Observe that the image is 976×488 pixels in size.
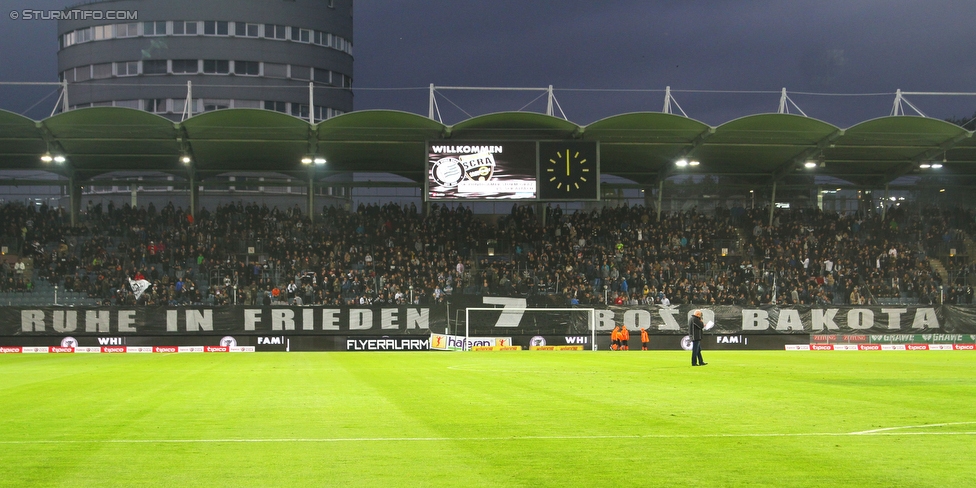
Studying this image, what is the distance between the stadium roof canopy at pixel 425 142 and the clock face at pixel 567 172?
1225 millimetres

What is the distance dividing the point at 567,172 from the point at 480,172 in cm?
433

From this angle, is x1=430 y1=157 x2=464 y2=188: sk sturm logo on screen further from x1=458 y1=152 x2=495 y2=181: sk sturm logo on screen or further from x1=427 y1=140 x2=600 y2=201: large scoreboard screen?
x1=458 y1=152 x2=495 y2=181: sk sturm logo on screen

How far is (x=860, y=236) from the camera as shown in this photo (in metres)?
53.1

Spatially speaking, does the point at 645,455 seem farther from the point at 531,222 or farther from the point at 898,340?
the point at 531,222

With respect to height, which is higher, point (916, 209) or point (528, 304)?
point (916, 209)

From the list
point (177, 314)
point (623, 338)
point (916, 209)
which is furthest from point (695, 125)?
point (177, 314)

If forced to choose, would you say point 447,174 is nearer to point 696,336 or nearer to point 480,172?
point 480,172

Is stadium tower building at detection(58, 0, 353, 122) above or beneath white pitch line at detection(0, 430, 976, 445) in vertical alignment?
above

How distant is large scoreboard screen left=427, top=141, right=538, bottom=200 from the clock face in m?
0.55

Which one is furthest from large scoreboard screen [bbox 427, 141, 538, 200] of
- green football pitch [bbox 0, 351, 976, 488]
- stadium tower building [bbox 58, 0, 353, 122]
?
stadium tower building [bbox 58, 0, 353, 122]

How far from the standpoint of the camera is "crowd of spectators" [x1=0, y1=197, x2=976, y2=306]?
152ft

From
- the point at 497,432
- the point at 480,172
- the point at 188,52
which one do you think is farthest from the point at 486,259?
the point at 188,52

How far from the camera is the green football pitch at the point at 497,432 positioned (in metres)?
8.04

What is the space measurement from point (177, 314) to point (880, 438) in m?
37.2
